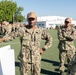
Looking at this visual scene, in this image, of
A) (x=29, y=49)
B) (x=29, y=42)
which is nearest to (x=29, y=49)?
(x=29, y=49)

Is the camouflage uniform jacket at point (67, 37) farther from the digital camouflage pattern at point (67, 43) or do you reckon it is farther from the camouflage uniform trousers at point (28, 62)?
the camouflage uniform trousers at point (28, 62)

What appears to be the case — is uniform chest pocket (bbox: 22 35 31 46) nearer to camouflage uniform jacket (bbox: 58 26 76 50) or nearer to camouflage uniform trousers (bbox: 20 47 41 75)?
camouflage uniform trousers (bbox: 20 47 41 75)

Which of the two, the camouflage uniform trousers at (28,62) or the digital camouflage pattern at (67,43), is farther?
the digital camouflage pattern at (67,43)

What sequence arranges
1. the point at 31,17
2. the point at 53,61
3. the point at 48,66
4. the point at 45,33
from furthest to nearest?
the point at 53,61 < the point at 48,66 < the point at 45,33 < the point at 31,17

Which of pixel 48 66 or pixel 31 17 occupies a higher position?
pixel 31 17

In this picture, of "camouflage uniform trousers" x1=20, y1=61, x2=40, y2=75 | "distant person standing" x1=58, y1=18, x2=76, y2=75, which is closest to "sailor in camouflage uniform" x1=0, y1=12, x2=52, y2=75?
"camouflage uniform trousers" x1=20, y1=61, x2=40, y2=75

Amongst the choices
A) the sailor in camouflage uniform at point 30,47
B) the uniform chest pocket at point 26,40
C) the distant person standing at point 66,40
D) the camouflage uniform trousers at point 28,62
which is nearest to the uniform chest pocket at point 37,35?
the sailor in camouflage uniform at point 30,47

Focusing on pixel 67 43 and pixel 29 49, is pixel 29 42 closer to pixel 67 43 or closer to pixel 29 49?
pixel 29 49

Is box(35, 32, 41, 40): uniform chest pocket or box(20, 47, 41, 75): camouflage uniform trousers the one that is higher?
box(35, 32, 41, 40): uniform chest pocket

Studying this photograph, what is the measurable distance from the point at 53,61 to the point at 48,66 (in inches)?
41.7

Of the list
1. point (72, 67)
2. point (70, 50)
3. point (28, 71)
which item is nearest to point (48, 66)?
point (70, 50)

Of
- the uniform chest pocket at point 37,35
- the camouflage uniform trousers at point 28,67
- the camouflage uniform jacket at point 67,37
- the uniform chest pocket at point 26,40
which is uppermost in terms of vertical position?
the uniform chest pocket at point 37,35

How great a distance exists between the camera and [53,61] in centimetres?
963

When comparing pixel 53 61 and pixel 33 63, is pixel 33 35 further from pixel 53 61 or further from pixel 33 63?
pixel 53 61
